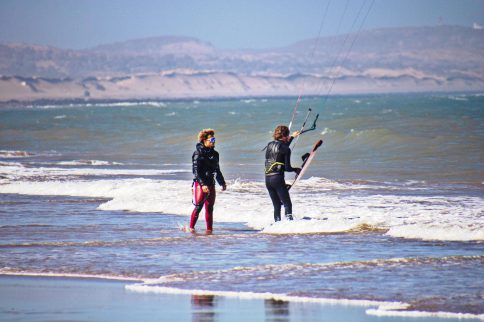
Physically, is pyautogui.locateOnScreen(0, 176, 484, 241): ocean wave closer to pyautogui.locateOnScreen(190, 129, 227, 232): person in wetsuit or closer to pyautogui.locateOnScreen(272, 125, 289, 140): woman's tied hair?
pyautogui.locateOnScreen(190, 129, 227, 232): person in wetsuit

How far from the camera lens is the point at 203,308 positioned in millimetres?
9047

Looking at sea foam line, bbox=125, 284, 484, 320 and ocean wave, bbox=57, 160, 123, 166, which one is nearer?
sea foam line, bbox=125, 284, 484, 320

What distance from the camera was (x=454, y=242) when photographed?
41.5 feet

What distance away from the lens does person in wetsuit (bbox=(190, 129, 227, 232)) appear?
1385 cm

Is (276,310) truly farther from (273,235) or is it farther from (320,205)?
(320,205)

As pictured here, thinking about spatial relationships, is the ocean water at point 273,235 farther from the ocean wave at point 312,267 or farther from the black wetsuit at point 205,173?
the black wetsuit at point 205,173

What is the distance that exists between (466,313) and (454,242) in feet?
13.5

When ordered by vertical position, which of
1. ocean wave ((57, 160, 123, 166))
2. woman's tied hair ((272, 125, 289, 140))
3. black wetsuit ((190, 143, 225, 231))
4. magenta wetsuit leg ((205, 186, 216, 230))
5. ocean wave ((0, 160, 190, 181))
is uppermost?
ocean wave ((57, 160, 123, 166))

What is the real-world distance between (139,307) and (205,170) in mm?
5053

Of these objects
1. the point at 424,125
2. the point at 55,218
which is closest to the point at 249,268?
the point at 55,218

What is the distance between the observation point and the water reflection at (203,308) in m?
8.60

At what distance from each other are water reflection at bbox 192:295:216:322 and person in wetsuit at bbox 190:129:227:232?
4.44m

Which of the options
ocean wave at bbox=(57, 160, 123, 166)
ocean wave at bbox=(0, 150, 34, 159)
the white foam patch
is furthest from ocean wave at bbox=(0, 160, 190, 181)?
→ ocean wave at bbox=(0, 150, 34, 159)

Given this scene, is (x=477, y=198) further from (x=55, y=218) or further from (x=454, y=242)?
(x=55, y=218)
